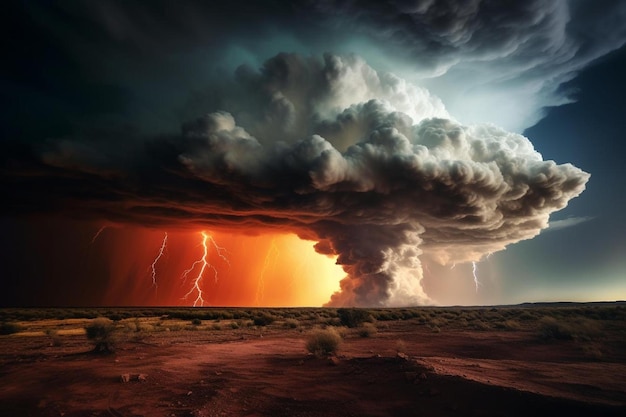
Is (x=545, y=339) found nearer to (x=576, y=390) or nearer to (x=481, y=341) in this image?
(x=481, y=341)

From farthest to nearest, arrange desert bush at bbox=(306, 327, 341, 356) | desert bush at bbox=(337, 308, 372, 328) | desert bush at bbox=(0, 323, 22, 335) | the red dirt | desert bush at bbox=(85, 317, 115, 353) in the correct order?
1. desert bush at bbox=(337, 308, 372, 328)
2. desert bush at bbox=(0, 323, 22, 335)
3. desert bush at bbox=(85, 317, 115, 353)
4. desert bush at bbox=(306, 327, 341, 356)
5. the red dirt

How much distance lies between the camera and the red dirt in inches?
339

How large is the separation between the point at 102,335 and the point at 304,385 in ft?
45.3

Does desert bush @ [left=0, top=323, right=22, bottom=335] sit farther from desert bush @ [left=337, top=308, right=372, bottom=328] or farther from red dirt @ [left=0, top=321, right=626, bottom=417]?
desert bush @ [left=337, top=308, right=372, bottom=328]

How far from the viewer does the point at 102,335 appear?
1903 centimetres

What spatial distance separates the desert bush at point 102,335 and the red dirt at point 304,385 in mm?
900

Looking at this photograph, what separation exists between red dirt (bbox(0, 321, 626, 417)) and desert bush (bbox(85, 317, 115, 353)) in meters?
0.90

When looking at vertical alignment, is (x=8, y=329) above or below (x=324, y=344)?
below

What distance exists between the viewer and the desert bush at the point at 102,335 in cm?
1747

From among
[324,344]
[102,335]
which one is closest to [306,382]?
[324,344]

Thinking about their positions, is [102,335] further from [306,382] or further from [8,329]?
[8,329]

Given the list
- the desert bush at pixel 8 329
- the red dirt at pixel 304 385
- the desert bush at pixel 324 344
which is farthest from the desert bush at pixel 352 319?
the desert bush at pixel 8 329

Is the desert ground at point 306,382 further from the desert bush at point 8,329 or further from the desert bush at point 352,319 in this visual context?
the desert bush at point 352,319

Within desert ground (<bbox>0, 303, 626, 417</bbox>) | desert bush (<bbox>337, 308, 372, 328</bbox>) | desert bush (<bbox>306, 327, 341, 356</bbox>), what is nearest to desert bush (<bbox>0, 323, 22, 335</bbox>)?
desert ground (<bbox>0, 303, 626, 417</bbox>)
